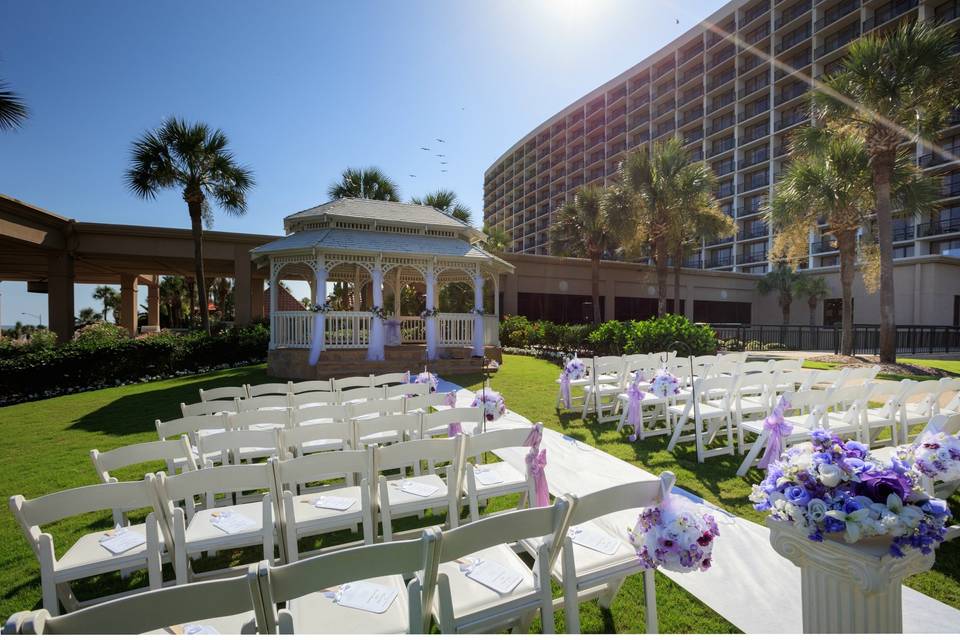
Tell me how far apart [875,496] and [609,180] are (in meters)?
61.7

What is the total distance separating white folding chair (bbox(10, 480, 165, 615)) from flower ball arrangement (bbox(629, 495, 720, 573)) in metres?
2.47

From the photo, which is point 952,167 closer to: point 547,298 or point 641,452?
point 547,298

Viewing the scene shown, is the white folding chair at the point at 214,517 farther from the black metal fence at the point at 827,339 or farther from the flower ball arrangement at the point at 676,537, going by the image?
the black metal fence at the point at 827,339

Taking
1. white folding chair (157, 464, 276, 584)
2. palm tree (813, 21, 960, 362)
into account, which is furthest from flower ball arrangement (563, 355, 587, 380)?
palm tree (813, 21, 960, 362)

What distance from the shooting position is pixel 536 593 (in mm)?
2232

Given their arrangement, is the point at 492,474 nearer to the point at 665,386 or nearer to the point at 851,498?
the point at 851,498

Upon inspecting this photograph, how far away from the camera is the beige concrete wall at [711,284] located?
24031 mm

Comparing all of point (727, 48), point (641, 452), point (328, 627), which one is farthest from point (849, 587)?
point (727, 48)

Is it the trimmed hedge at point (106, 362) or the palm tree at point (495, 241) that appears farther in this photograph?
the palm tree at point (495, 241)

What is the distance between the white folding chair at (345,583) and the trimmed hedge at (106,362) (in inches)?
536

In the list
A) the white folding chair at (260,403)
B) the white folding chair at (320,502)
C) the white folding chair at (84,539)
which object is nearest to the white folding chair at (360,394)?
the white folding chair at (260,403)

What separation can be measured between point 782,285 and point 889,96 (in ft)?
72.9

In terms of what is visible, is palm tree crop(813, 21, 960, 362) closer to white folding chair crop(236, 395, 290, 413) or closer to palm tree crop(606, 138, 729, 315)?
palm tree crop(606, 138, 729, 315)

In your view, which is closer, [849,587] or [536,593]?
[849,587]
